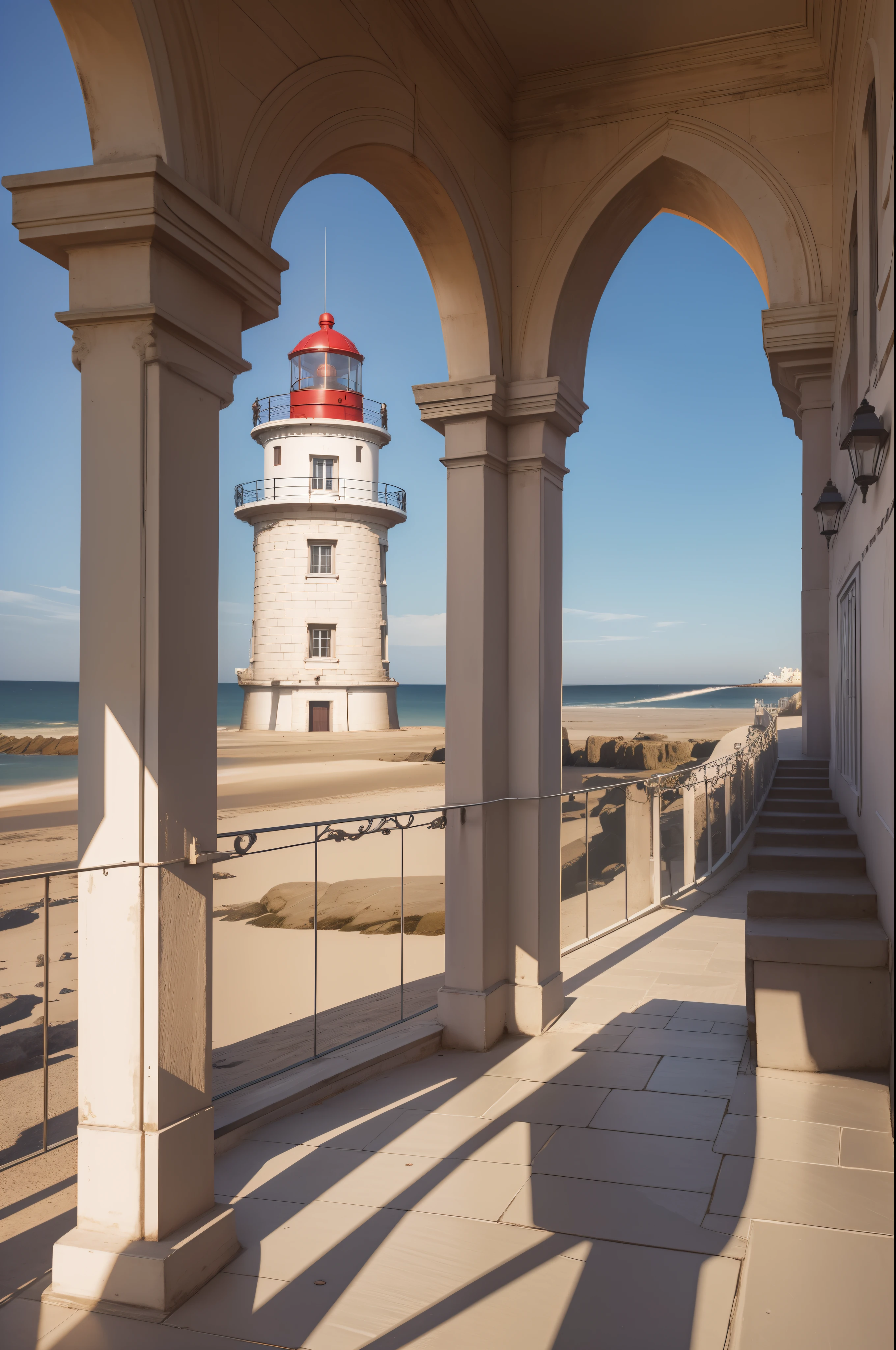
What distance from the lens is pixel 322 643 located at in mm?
30000

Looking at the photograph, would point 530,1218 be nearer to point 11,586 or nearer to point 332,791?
point 332,791

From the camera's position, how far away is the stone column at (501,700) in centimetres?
412

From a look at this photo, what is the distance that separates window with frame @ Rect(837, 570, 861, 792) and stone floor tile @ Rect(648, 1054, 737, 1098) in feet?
4.54

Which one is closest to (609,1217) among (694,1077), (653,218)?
(694,1077)

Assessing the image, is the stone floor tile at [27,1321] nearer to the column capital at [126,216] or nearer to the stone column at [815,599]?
the column capital at [126,216]

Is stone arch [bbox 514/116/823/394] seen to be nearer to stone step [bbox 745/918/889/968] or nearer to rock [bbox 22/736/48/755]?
stone step [bbox 745/918/889/968]

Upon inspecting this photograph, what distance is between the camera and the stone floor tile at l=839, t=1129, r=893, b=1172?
110 inches

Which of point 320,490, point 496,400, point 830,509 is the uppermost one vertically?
point 320,490

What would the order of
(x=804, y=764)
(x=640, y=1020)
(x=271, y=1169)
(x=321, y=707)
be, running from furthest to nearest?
(x=321, y=707) → (x=804, y=764) → (x=640, y=1020) → (x=271, y=1169)

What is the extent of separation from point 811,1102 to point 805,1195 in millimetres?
696

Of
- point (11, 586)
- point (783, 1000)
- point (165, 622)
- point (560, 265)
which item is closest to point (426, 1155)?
point (783, 1000)

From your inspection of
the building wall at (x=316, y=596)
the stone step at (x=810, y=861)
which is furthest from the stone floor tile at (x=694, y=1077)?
the building wall at (x=316, y=596)

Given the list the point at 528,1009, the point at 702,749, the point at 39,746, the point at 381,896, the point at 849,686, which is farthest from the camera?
the point at 702,749

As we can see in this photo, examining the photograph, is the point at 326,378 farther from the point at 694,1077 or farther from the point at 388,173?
the point at 694,1077
